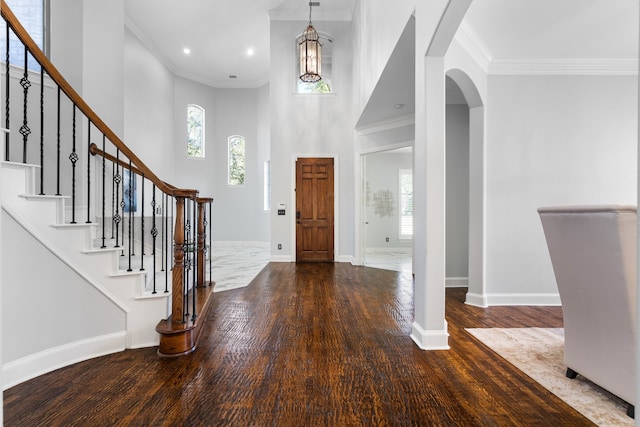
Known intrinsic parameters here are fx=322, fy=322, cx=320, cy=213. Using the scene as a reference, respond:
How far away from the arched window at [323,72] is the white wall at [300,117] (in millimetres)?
88

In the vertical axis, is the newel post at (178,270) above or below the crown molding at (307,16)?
below

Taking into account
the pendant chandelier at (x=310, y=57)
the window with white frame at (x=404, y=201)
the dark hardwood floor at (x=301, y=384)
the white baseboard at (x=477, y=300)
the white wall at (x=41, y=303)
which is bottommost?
the dark hardwood floor at (x=301, y=384)

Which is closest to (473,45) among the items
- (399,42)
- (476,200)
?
(399,42)

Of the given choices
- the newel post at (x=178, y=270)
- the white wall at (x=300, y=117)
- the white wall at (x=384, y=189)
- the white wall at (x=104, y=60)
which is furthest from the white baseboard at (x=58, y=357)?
the white wall at (x=384, y=189)

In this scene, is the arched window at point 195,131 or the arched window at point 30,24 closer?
the arched window at point 30,24

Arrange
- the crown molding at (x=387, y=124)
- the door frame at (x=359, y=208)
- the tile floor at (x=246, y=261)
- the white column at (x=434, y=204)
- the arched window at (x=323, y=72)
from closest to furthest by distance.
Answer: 1. the white column at (x=434, y=204)
2. the tile floor at (x=246, y=261)
3. the crown molding at (x=387, y=124)
4. the door frame at (x=359, y=208)
5. the arched window at (x=323, y=72)

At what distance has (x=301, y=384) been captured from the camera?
1967mm

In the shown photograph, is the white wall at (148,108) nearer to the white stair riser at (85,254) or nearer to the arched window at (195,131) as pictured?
the arched window at (195,131)

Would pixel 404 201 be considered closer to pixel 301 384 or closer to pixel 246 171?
pixel 246 171

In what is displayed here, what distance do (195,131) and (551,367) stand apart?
29.9ft

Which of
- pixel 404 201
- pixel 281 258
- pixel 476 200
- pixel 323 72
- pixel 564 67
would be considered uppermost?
pixel 323 72

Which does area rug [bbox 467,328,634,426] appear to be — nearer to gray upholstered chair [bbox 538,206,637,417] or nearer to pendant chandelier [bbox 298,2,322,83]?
gray upholstered chair [bbox 538,206,637,417]

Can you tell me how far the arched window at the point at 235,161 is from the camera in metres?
9.45

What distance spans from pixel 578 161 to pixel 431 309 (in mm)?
2637
